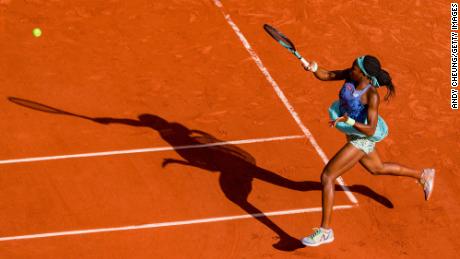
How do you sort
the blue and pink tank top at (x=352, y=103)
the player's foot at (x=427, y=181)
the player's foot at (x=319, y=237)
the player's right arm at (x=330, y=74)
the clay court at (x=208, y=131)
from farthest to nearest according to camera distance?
the player's foot at (x=427, y=181), the clay court at (x=208, y=131), the player's foot at (x=319, y=237), the player's right arm at (x=330, y=74), the blue and pink tank top at (x=352, y=103)

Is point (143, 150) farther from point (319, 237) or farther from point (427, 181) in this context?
point (427, 181)

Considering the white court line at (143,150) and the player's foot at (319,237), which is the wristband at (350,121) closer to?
the player's foot at (319,237)

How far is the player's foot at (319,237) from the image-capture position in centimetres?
1049

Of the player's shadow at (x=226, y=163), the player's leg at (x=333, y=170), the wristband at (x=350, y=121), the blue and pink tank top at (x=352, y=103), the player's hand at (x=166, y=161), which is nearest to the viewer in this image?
the wristband at (x=350, y=121)

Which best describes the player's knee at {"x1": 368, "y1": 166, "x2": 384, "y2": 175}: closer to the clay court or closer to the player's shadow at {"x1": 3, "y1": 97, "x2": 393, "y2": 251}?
the clay court

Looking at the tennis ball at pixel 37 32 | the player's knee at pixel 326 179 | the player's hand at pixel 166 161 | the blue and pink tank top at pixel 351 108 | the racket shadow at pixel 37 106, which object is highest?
the blue and pink tank top at pixel 351 108

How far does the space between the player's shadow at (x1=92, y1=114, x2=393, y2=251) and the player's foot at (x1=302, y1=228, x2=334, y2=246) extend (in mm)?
408

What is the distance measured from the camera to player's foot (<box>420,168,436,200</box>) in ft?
37.5

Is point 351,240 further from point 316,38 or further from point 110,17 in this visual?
point 110,17

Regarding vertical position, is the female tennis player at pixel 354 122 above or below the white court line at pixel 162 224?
above

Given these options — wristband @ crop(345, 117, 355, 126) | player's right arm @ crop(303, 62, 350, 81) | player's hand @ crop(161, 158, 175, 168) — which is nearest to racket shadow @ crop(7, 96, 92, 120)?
player's hand @ crop(161, 158, 175, 168)

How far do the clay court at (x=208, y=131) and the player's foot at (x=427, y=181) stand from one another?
283 millimetres

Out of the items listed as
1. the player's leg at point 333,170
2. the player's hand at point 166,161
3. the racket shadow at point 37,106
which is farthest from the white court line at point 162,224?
the racket shadow at point 37,106

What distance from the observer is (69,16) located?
16438 millimetres
